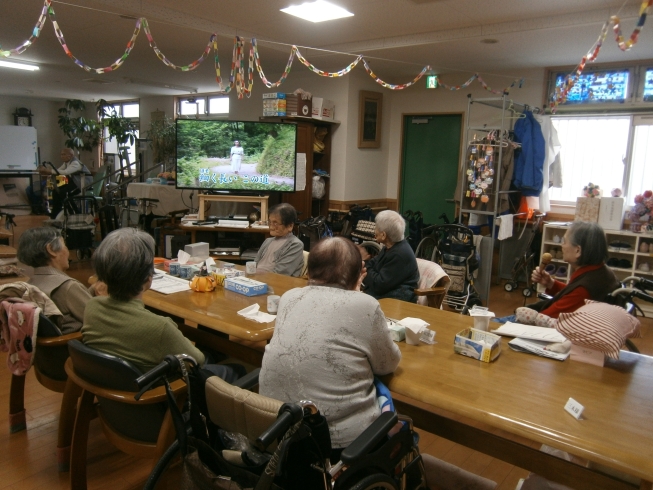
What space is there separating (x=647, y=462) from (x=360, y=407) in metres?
0.73

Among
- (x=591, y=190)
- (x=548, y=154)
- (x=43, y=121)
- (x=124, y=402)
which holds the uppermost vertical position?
(x=43, y=121)

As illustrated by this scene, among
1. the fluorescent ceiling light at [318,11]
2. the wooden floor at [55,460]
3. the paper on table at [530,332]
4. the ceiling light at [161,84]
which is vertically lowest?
the wooden floor at [55,460]

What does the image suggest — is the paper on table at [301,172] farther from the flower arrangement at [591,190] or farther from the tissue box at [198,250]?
the flower arrangement at [591,190]

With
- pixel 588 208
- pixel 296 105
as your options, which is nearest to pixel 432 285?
pixel 588 208

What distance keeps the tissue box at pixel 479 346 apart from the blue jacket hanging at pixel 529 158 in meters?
4.06

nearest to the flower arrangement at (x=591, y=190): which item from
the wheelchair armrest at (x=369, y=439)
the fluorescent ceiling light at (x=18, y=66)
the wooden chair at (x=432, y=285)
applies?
the wooden chair at (x=432, y=285)

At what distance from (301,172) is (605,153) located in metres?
3.48

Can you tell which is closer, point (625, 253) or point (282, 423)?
point (282, 423)

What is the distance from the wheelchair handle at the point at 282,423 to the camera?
1.05 meters

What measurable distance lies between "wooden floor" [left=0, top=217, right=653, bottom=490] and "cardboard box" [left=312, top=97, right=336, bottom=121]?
4.31m

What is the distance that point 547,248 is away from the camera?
229 inches

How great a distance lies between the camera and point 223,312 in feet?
7.54

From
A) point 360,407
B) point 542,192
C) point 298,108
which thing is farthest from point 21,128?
point 360,407

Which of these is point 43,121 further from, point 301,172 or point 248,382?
point 248,382
